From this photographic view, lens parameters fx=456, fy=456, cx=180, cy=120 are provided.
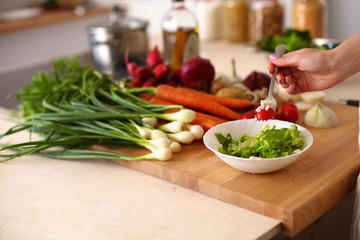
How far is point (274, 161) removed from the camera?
96 centimetres

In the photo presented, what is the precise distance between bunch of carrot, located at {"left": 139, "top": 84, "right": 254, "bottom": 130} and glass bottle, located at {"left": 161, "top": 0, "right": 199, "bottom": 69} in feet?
1.70

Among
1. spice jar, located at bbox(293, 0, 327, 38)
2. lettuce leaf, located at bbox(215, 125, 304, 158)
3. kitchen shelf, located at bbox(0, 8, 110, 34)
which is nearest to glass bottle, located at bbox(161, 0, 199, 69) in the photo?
spice jar, located at bbox(293, 0, 327, 38)

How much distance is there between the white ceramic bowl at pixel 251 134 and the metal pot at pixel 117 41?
0.95 meters

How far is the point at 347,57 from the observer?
1091 millimetres

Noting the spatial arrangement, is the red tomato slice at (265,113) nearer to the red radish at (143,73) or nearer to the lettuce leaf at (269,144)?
the lettuce leaf at (269,144)

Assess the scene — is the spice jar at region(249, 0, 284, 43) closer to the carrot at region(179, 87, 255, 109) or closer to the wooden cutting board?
the carrot at region(179, 87, 255, 109)

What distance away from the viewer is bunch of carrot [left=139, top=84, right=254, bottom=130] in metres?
1.26

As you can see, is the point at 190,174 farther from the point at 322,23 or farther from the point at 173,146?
the point at 322,23

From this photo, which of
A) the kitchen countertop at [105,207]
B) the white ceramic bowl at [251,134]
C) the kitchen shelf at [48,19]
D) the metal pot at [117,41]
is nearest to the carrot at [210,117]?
the white ceramic bowl at [251,134]

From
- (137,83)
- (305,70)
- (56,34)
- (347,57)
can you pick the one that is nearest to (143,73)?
(137,83)

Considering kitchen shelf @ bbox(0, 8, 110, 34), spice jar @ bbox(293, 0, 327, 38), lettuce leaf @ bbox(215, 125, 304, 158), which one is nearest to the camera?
lettuce leaf @ bbox(215, 125, 304, 158)

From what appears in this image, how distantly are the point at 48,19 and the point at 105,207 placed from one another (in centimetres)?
310

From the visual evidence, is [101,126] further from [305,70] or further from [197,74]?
[305,70]

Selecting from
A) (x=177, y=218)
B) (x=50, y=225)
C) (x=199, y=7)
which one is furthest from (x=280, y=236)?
(x=199, y=7)
